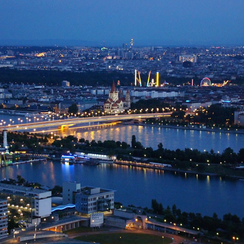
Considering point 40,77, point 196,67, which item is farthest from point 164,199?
point 196,67

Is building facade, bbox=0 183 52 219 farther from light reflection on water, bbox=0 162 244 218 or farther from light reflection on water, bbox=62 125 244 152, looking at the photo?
light reflection on water, bbox=62 125 244 152

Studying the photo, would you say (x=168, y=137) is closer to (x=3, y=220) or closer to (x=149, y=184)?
(x=149, y=184)

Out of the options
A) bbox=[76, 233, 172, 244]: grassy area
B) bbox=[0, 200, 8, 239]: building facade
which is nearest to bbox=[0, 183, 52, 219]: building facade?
bbox=[0, 200, 8, 239]: building facade

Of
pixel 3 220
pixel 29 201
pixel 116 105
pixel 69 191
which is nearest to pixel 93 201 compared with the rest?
pixel 69 191

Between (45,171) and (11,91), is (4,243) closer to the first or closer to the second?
(45,171)

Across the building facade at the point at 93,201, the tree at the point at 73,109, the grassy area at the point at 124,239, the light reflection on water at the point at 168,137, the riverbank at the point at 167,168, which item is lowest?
the tree at the point at 73,109

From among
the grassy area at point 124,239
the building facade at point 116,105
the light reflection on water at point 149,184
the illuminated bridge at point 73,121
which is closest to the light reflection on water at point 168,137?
the illuminated bridge at point 73,121

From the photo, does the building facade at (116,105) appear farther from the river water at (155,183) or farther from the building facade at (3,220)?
the building facade at (3,220)
